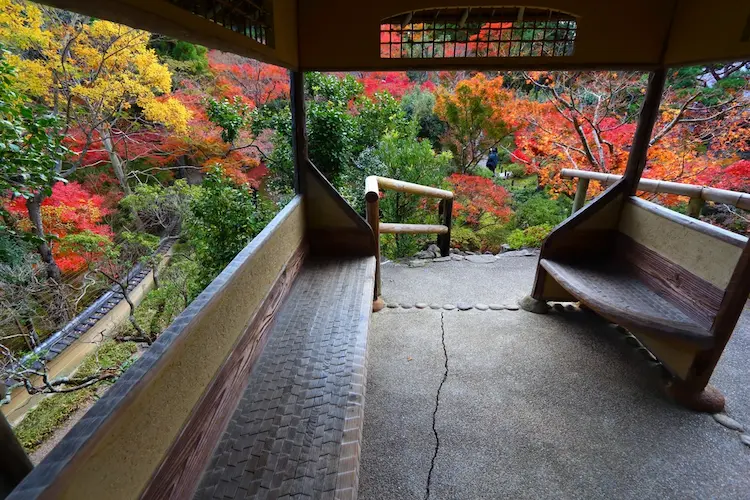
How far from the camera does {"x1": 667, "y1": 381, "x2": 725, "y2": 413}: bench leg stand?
2188 mm

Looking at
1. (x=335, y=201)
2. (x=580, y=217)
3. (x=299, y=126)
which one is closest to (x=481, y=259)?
(x=580, y=217)

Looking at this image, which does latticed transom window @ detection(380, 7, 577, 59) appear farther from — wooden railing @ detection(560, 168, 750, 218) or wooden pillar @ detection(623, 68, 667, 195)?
wooden railing @ detection(560, 168, 750, 218)

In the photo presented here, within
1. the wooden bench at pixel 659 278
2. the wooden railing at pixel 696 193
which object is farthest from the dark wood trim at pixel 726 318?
the wooden railing at pixel 696 193

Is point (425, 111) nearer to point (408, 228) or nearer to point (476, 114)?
point (476, 114)

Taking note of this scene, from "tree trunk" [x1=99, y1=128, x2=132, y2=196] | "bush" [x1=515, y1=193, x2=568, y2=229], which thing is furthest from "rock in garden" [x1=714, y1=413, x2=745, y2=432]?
"tree trunk" [x1=99, y1=128, x2=132, y2=196]

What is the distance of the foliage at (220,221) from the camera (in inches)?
149

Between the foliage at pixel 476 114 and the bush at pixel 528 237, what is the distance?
205 cm

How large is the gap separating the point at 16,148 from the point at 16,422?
337 centimetres

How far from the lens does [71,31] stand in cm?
538

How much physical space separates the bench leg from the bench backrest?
0.39 metres

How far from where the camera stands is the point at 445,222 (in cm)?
489

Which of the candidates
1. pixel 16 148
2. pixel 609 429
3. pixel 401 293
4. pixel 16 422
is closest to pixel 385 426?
pixel 609 429

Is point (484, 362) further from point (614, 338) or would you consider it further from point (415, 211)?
point (415, 211)

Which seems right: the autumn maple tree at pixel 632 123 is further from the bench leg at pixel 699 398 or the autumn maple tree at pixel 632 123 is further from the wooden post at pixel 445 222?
the bench leg at pixel 699 398
